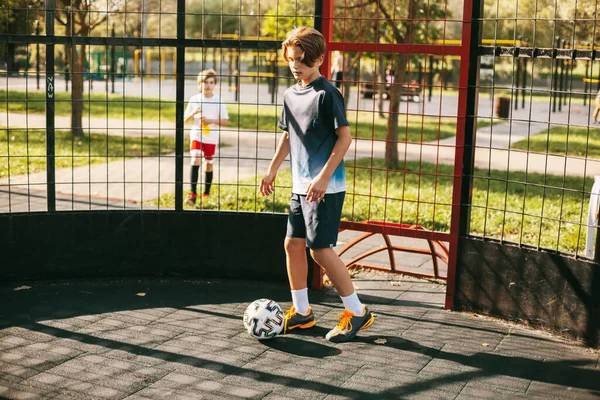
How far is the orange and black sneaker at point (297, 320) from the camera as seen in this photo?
5.62 meters

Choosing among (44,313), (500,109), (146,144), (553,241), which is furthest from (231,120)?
(44,313)

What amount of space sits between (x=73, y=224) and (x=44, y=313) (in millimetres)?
1089

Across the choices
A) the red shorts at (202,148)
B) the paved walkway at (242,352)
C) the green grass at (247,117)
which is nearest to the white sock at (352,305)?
the paved walkway at (242,352)

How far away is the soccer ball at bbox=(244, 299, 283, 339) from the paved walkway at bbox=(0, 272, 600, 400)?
0.25 feet

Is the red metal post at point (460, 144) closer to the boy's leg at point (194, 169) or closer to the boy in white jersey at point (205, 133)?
the boy's leg at point (194, 169)

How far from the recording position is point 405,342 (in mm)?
5473

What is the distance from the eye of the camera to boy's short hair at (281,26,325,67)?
525 cm

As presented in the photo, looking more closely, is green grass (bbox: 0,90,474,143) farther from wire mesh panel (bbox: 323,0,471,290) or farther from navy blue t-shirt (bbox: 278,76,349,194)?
navy blue t-shirt (bbox: 278,76,349,194)

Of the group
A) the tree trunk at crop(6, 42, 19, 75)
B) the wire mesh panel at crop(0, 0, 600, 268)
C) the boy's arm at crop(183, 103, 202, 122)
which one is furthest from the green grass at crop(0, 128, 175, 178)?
the boy's arm at crop(183, 103, 202, 122)

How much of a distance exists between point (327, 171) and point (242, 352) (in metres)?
1.29

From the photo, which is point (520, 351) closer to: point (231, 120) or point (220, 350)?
point (220, 350)

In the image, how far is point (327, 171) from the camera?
5172 mm

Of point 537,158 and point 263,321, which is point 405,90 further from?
point 263,321

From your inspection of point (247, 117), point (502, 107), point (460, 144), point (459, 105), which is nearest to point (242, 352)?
point (460, 144)
